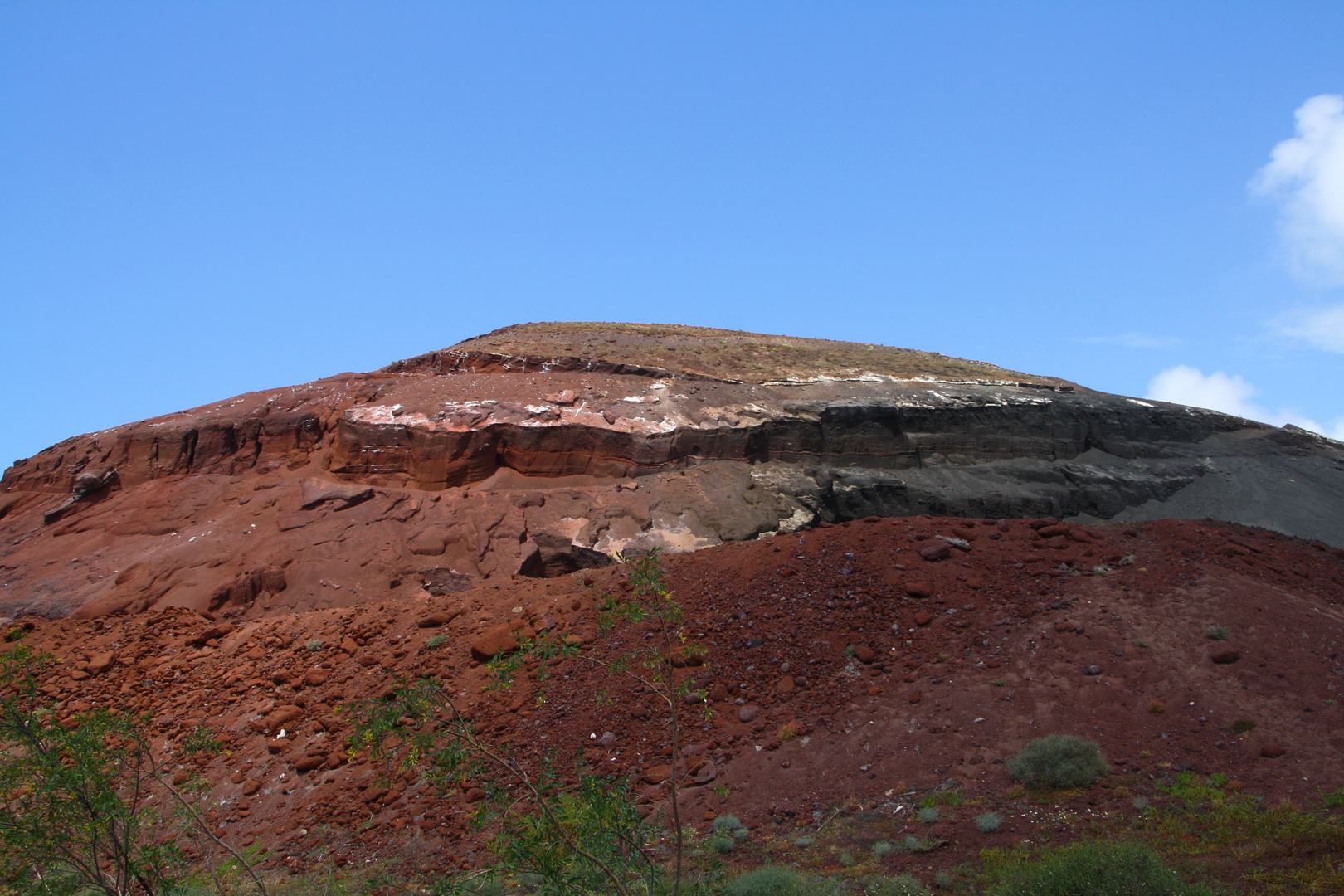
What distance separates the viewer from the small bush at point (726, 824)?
9.84m

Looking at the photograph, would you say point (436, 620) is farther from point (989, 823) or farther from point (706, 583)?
point (989, 823)

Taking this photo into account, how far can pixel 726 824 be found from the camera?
391 inches

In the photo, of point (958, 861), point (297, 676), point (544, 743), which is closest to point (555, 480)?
point (297, 676)

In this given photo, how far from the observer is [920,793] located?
9977mm

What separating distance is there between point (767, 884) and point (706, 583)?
667 centimetres

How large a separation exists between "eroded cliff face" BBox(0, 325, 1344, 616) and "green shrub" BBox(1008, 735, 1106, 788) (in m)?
8.73

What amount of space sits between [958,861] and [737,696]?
4.29 meters

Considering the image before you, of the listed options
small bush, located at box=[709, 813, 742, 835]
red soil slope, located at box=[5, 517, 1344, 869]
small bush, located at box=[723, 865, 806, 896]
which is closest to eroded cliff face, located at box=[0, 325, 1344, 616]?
red soil slope, located at box=[5, 517, 1344, 869]

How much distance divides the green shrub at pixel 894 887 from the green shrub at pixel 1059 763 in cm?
239

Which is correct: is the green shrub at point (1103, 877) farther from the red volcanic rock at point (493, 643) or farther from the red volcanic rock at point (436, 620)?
the red volcanic rock at point (436, 620)

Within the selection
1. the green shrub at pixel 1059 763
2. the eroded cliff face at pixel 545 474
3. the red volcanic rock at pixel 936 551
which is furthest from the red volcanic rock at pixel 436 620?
the green shrub at pixel 1059 763

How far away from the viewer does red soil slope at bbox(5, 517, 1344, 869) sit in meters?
10.4

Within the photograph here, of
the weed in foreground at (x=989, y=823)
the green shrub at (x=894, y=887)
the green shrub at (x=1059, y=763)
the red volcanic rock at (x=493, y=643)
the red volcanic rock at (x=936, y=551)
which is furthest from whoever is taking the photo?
the red volcanic rock at (x=936, y=551)

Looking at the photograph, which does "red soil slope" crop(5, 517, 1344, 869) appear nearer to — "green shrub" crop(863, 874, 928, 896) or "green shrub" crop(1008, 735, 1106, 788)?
"green shrub" crop(1008, 735, 1106, 788)
